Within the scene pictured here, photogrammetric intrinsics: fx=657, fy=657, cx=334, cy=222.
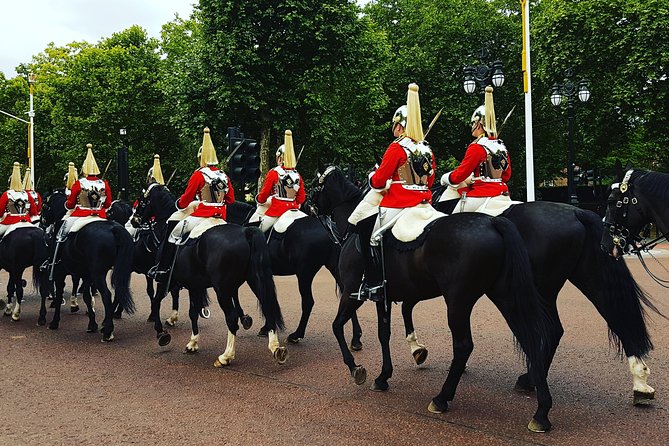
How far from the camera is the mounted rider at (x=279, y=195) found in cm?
972

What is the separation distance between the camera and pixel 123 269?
9.33 meters

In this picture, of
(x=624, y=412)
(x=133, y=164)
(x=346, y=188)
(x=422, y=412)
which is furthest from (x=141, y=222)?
(x=133, y=164)

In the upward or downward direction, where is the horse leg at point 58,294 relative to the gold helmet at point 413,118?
downward

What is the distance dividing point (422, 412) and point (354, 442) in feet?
3.13

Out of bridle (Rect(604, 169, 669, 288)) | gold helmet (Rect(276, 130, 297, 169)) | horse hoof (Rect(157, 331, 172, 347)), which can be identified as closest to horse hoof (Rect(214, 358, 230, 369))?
horse hoof (Rect(157, 331, 172, 347))

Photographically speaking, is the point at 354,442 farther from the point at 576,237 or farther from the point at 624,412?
the point at 576,237

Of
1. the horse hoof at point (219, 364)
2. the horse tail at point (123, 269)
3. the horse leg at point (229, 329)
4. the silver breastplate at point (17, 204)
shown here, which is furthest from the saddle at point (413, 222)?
the silver breastplate at point (17, 204)

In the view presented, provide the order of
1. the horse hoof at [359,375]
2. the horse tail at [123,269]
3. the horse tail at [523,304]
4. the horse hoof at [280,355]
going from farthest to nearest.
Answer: the horse tail at [123,269], the horse hoof at [280,355], the horse hoof at [359,375], the horse tail at [523,304]

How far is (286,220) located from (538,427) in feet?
17.0

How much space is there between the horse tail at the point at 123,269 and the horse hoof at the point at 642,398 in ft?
21.4

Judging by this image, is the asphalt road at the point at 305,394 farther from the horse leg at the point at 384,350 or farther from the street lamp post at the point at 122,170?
the street lamp post at the point at 122,170

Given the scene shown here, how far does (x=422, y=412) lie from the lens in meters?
5.46

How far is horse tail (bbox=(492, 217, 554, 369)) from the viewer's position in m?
5.04

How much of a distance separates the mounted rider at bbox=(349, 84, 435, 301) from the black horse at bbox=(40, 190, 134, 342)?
4.28 meters
